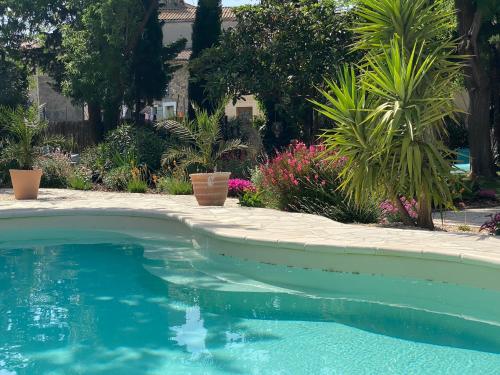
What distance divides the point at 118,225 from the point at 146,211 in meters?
0.57

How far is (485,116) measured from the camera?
16.0m

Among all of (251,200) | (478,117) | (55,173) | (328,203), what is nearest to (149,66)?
(55,173)

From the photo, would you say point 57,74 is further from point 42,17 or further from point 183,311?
point 183,311

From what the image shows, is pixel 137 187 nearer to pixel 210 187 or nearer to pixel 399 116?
pixel 210 187

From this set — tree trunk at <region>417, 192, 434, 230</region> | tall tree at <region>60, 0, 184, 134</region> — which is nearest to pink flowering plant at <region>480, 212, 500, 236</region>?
tree trunk at <region>417, 192, 434, 230</region>

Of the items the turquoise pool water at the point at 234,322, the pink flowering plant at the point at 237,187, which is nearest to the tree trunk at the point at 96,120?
the pink flowering plant at the point at 237,187

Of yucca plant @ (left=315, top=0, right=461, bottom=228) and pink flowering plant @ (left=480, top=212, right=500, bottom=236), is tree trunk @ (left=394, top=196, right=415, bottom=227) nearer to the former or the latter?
yucca plant @ (left=315, top=0, right=461, bottom=228)

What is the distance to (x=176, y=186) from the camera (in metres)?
15.0

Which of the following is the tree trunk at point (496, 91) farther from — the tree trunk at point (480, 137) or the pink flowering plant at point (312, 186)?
the pink flowering plant at point (312, 186)

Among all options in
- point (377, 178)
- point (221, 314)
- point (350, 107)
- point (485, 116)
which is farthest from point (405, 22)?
point (485, 116)

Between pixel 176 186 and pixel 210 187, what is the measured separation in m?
3.57

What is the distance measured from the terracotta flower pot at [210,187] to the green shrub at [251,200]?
407 millimetres

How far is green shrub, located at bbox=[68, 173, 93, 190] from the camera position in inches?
659

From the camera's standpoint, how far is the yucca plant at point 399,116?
8.01 meters
